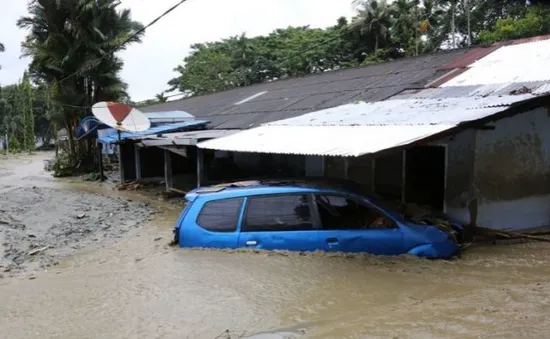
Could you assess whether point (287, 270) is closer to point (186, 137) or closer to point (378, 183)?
point (378, 183)

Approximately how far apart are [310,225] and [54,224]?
6.55 meters

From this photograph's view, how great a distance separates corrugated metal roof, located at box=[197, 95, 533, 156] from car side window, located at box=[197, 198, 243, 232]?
4.91 feet

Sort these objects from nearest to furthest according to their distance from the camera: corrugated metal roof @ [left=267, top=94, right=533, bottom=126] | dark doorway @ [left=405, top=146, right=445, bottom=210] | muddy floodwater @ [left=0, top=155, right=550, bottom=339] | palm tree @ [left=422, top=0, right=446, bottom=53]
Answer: muddy floodwater @ [left=0, top=155, right=550, bottom=339], corrugated metal roof @ [left=267, top=94, right=533, bottom=126], dark doorway @ [left=405, top=146, right=445, bottom=210], palm tree @ [left=422, top=0, right=446, bottom=53]

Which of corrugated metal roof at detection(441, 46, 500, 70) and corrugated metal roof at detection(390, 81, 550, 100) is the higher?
corrugated metal roof at detection(441, 46, 500, 70)

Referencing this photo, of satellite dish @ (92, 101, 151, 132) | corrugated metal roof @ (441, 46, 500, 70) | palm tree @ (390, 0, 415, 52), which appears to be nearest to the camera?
corrugated metal roof @ (441, 46, 500, 70)

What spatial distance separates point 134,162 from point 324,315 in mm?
15307

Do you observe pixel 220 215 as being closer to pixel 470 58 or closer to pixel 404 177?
pixel 404 177

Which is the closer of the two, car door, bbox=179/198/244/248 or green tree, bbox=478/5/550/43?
car door, bbox=179/198/244/248

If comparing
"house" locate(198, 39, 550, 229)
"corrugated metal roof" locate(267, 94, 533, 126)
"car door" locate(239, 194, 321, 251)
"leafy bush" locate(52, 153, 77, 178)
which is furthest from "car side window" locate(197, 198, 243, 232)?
"leafy bush" locate(52, 153, 77, 178)

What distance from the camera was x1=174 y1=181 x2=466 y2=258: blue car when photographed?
19.9 feet

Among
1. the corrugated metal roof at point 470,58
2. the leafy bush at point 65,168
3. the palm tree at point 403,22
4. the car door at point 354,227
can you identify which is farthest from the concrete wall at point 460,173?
the palm tree at point 403,22

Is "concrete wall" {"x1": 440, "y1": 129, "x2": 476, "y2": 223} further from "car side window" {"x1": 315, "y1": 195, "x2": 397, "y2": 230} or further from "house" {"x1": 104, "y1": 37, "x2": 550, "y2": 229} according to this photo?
"car side window" {"x1": 315, "y1": 195, "x2": 397, "y2": 230}

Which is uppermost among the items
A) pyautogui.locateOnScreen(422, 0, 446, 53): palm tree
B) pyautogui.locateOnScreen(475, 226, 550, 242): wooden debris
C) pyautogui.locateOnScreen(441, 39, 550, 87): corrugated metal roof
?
pyautogui.locateOnScreen(422, 0, 446, 53): palm tree

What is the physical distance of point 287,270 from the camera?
5.70 metres
